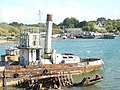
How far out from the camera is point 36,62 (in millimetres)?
52656

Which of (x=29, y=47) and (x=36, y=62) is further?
(x=36, y=62)

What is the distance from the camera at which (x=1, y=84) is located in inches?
1833

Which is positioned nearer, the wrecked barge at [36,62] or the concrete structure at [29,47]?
the wrecked barge at [36,62]

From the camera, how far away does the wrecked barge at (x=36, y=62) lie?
48.8 metres

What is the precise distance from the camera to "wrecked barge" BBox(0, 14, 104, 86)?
1922 inches

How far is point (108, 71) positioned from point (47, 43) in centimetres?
1163

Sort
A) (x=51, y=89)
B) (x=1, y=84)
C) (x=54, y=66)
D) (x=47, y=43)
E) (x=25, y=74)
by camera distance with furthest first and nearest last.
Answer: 1. (x=47, y=43)
2. (x=54, y=66)
3. (x=25, y=74)
4. (x=1, y=84)
5. (x=51, y=89)

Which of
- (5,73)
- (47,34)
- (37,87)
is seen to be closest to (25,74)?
(5,73)

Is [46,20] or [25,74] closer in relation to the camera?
[25,74]

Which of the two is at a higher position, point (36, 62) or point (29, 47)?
point (29, 47)

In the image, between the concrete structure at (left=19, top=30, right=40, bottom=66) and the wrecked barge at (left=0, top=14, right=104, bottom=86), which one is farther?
the concrete structure at (left=19, top=30, right=40, bottom=66)

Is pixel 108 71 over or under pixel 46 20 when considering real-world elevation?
under

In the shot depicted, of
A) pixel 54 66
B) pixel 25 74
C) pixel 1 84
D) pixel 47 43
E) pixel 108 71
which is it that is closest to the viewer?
pixel 1 84

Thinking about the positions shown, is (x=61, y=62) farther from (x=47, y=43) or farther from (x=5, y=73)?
(x=5, y=73)
